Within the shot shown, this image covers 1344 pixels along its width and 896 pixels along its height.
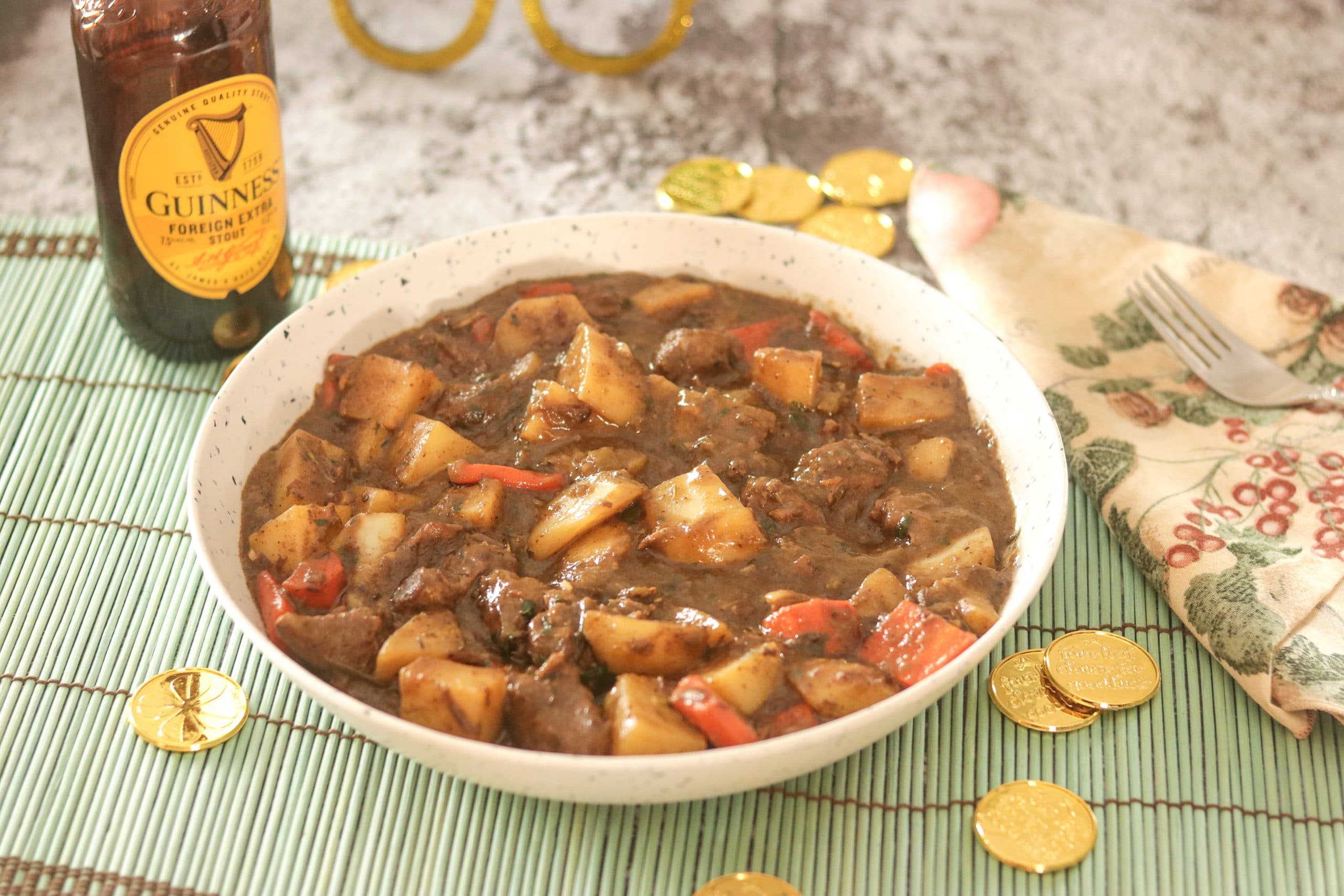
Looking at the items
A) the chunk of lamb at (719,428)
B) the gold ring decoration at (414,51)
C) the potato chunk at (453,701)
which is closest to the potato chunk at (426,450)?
the chunk of lamb at (719,428)

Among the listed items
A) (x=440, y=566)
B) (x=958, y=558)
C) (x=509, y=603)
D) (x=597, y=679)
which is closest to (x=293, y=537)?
(x=440, y=566)

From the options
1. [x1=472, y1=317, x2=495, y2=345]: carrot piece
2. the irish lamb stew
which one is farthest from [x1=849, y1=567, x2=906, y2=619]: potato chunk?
[x1=472, y1=317, x2=495, y2=345]: carrot piece

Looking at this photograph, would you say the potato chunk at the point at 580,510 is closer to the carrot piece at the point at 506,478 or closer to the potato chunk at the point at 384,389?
the carrot piece at the point at 506,478

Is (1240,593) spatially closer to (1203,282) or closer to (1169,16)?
(1203,282)

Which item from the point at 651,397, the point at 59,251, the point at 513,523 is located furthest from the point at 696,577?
the point at 59,251

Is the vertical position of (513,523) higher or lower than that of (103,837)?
higher

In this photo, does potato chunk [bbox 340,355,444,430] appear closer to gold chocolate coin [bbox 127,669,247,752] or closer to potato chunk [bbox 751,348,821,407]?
gold chocolate coin [bbox 127,669,247,752]

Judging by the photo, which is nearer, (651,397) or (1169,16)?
(651,397)

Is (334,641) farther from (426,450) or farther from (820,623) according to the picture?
(820,623)
